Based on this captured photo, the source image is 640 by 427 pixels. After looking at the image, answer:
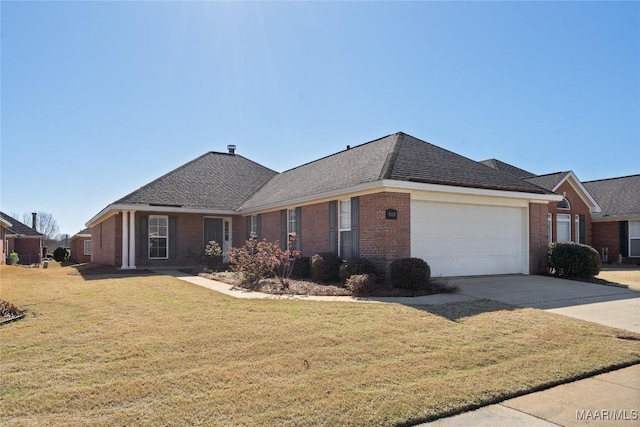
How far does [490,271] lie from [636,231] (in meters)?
15.7

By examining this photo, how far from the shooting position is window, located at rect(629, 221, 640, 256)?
24703 mm

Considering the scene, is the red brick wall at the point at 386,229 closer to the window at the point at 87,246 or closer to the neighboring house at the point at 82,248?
the neighboring house at the point at 82,248

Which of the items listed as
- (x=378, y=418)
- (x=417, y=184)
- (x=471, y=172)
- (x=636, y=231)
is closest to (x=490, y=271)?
(x=471, y=172)

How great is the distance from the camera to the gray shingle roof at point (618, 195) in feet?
82.3

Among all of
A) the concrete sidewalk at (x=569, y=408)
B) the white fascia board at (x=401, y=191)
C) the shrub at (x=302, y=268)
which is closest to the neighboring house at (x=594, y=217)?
the white fascia board at (x=401, y=191)

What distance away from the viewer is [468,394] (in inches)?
187

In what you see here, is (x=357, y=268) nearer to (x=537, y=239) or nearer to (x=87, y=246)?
(x=537, y=239)

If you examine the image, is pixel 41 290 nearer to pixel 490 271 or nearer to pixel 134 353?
pixel 134 353

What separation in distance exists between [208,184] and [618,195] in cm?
2394

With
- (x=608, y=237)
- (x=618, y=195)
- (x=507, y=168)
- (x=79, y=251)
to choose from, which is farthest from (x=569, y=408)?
(x=79, y=251)

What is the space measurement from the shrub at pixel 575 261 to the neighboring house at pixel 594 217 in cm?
916

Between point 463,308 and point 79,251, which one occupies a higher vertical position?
point 463,308

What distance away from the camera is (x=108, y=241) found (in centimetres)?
2336

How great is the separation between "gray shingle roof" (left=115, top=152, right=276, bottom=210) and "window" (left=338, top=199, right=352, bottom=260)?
8.62 m
